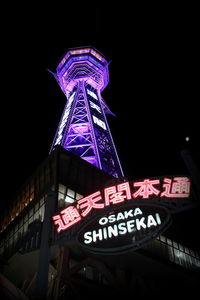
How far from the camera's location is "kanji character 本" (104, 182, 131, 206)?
1447cm

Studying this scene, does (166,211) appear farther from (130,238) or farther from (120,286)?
(120,286)

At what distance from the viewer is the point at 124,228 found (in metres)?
13.6

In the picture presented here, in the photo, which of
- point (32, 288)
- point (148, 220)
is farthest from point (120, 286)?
point (148, 220)

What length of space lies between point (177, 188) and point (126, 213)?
2.52m

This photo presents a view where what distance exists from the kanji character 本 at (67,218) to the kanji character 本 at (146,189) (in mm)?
3102

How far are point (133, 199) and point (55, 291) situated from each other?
33.4ft

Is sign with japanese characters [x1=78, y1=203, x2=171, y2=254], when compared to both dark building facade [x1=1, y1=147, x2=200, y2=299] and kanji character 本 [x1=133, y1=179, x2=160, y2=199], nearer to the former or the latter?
kanji character 本 [x1=133, y1=179, x2=160, y2=199]

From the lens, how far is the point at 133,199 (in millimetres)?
14211

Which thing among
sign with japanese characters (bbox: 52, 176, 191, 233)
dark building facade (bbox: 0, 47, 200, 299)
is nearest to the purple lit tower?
dark building facade (bbox: 0, 47, 200, 299)

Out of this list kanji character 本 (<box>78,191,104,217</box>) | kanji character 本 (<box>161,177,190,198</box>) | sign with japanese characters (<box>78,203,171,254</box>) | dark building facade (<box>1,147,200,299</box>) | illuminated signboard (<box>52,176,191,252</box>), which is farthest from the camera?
dark building facade (<box>1,147,200,299</box>)

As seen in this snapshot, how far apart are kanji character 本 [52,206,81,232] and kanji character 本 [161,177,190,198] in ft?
14.3

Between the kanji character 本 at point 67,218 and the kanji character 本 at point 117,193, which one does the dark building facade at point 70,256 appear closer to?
the kanji character 本 at point 67,218

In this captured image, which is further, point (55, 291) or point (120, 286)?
point (120, 286)

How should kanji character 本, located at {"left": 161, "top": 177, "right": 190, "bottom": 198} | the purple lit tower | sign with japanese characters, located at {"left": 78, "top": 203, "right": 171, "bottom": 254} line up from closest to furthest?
1. sign with japanese characters, located at {"left": 78, "top": 203, "right": 171, "bottom": 254}
2. kanji character 本, located at {"left": 161, "top": 177, "right": 190, "bottom": 198}
3. the purple lit tower
